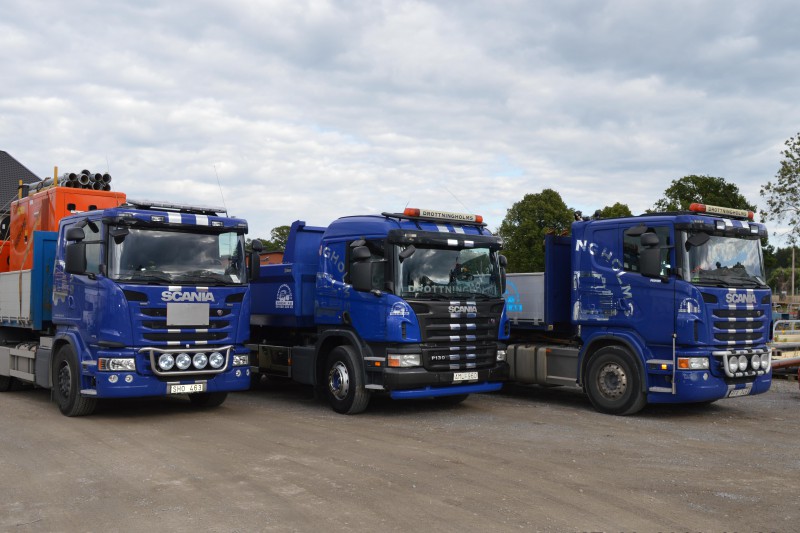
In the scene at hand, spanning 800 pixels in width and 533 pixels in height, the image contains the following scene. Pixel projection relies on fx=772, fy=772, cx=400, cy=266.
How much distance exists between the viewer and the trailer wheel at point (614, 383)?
1193 centimetres

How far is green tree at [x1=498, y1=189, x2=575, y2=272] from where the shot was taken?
182 ft

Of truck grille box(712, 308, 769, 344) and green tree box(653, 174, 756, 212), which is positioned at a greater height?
green tree box(653, 174, 756, 212)

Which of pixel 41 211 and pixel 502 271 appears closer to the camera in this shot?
pixel 502 271

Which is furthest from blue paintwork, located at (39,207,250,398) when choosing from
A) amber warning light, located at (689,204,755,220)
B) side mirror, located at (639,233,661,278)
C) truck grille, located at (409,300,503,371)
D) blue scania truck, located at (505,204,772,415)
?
amber warning light, located at (689,204,755,220)

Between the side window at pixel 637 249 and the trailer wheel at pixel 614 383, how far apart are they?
→ 1.35 m

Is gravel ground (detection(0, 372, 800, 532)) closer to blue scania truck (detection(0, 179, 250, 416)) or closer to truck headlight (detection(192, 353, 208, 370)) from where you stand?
blue scania truck (detection(0, 179, 250, 416))

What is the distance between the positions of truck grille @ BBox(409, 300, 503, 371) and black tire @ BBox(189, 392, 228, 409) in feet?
11.6

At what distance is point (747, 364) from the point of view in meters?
11.8

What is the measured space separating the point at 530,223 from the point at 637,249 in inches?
1768

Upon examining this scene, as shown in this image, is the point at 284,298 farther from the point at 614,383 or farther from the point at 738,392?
the point at 738,392

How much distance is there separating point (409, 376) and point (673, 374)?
3907 mm

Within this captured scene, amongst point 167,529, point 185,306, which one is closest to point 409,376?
point 185,306

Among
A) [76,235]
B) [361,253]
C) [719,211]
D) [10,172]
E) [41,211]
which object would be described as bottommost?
[361,253]

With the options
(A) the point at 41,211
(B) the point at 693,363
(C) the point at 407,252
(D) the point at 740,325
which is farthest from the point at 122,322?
(D) the point at 740,325
